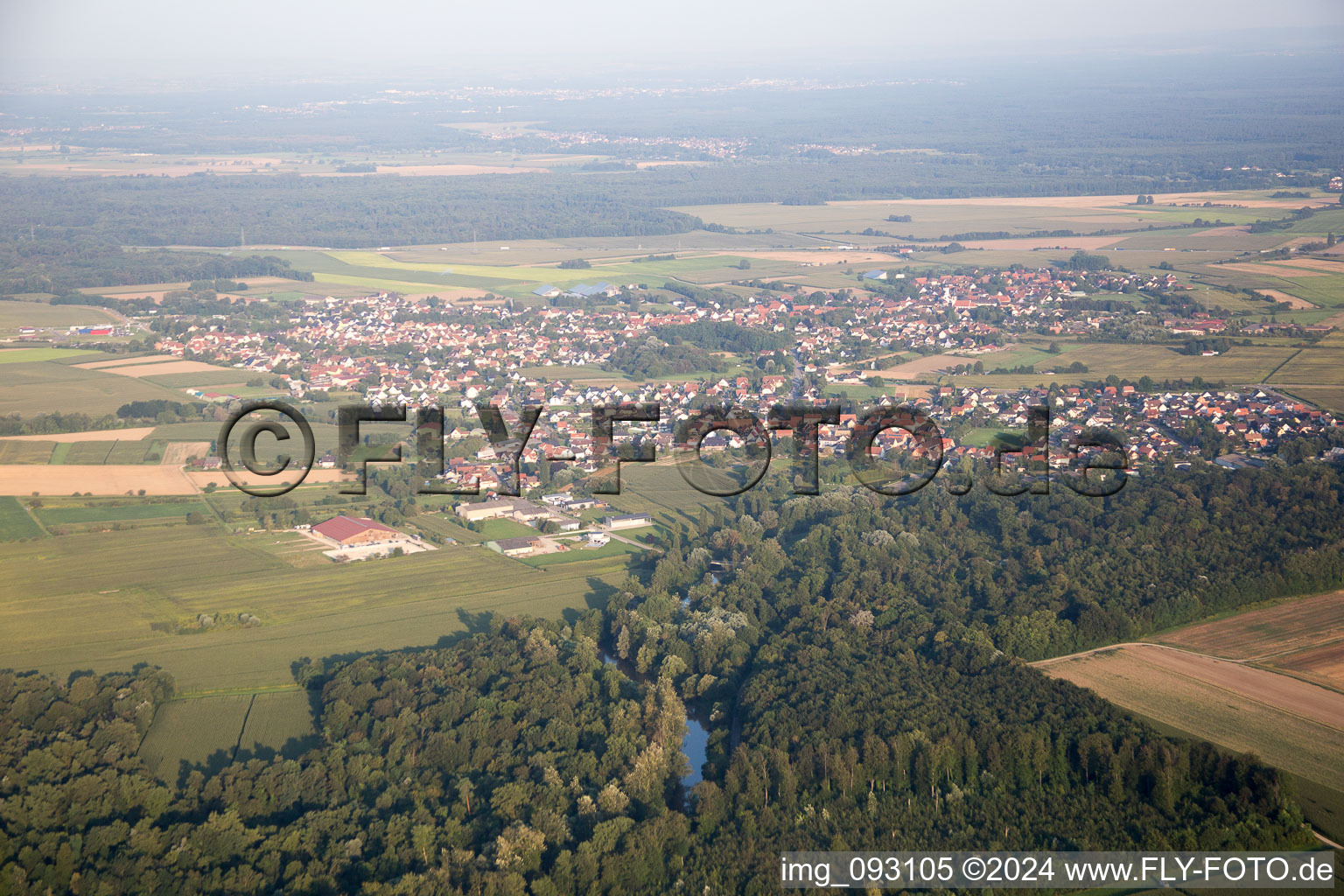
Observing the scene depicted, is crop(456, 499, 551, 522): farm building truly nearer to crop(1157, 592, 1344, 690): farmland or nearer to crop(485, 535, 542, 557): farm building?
crop(485, 535, 542, 557): farm building

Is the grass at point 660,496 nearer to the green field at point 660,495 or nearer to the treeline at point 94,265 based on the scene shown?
the green field at point 660,495

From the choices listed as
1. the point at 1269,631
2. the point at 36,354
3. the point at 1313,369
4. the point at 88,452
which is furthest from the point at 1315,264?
the point at 36,354

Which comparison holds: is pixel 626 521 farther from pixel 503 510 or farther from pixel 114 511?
pixel 114 511

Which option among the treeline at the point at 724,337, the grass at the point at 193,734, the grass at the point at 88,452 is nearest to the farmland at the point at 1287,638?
the grass at the point at 193,734

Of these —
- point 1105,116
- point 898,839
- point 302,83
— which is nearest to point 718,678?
point 898,839

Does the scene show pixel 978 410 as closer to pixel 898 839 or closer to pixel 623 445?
pixel 623 445

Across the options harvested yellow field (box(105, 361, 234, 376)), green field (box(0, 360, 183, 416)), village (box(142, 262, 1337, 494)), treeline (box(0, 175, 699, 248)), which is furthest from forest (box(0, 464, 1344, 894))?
treeline (box(0, 175, 699, 248))
